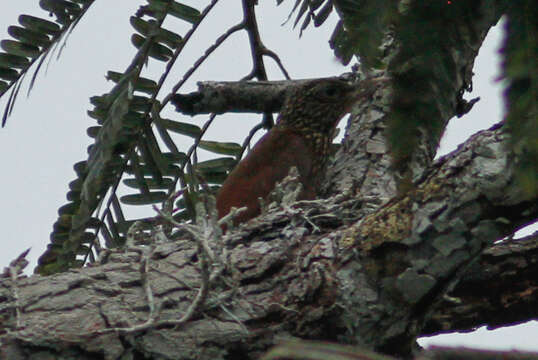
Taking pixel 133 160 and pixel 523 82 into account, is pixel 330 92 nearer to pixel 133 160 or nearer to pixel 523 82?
pixel 133 160

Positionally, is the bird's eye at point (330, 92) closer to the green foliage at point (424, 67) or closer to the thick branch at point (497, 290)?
the thick branch at point (497, 290)

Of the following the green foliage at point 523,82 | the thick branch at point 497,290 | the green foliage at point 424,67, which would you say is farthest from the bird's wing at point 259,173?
the green foliage at point 523,82

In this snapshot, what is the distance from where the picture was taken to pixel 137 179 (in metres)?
4.25

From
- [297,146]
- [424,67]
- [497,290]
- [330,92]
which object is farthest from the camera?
[330,92]

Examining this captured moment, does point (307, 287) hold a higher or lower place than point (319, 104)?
lower

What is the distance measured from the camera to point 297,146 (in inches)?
201

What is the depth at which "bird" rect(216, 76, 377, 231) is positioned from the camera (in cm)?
465

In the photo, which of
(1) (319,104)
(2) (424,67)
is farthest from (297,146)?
(2) (424,67)

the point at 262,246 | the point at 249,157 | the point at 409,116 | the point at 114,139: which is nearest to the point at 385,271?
the point at 262,246

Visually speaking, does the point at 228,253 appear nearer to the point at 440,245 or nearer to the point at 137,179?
the point at 440,245

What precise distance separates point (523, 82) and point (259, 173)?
3.83 meters

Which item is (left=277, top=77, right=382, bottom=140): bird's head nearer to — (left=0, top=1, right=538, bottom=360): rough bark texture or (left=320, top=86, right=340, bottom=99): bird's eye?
(left=320, top=86, right=340, bottom=99): bird's eye

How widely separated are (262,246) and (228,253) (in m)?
0.20

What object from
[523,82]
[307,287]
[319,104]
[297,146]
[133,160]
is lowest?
[523,82]
